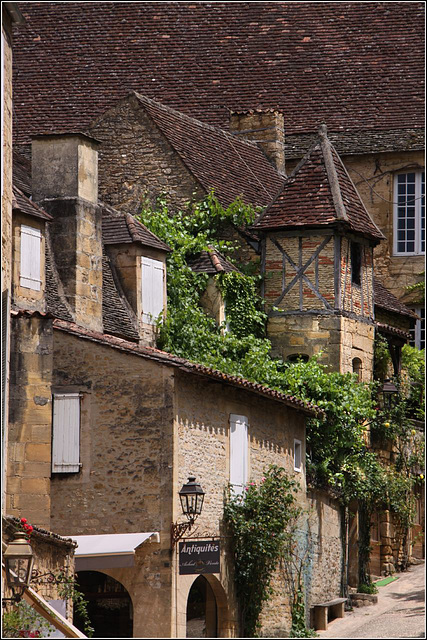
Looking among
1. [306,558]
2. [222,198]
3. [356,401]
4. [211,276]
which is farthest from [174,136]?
[306,558]

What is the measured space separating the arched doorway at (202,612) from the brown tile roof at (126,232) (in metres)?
5.88

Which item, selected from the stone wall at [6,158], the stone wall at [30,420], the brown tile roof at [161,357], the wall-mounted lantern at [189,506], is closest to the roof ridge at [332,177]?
the brown tile roof at [161,357]

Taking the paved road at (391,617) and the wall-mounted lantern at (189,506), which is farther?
the paved road at (391,617)

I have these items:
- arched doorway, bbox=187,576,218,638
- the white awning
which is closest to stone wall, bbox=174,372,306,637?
arched doorway, bbox=187,576,218,638

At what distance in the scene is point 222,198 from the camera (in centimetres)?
2756

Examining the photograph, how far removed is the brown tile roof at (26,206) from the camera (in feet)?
69.8

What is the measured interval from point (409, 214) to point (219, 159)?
19.1 ft

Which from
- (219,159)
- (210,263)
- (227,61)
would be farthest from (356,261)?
(227,61)

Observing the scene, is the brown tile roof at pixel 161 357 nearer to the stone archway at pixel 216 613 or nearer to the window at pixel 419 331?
the stone archway at pixel 216 613

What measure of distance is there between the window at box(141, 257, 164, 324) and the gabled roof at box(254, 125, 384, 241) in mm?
2669

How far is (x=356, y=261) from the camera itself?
2728cm

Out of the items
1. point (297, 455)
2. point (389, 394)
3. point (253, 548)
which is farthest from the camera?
point (389, 394)

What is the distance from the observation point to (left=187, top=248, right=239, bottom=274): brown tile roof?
84.6 ft

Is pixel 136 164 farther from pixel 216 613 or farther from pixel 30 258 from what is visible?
pixel 216 613
